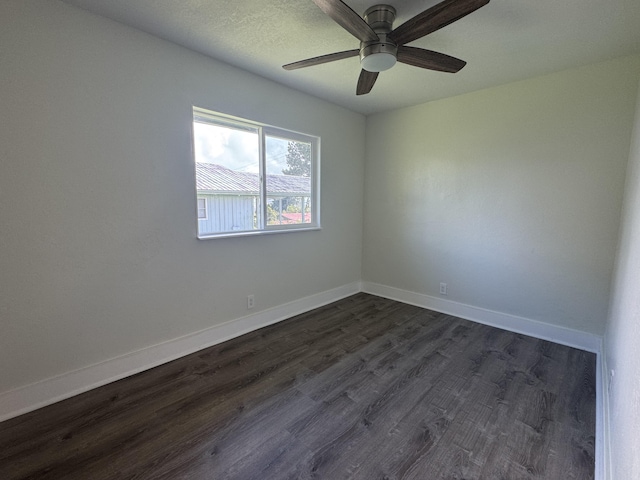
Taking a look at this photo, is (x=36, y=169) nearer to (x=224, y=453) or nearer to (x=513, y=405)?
(x=224, y=453)

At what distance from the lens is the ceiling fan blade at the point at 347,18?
1.36m

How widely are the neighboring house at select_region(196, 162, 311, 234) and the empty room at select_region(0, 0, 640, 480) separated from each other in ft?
0.07

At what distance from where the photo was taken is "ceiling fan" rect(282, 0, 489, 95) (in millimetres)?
1395

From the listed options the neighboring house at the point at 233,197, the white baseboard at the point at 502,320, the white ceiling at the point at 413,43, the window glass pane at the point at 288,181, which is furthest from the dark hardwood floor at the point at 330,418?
the white ceiling at the point at 413,43

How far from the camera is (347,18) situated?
148 centimetres

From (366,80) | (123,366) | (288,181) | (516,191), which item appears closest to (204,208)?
(288,181)

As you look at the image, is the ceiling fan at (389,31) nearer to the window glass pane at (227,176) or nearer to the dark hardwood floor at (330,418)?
the window glass pane at (227,176)

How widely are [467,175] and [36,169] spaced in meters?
3.66

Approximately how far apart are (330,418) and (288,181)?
233 centimetres

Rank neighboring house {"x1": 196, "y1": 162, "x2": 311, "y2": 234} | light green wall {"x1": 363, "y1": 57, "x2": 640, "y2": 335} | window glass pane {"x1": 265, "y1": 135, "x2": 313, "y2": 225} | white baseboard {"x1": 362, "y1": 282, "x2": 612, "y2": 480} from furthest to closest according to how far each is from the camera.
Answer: window glass pane {"x1": 265, "y1": 135, "x2": 313, "y2": 225}, neighboring house {"x1": 196, "y1": 162, "x2": 311, "y2": 234}, light green wall {"x1": 363, "y1": 57, "x2": 640, "y2": 335}, white baseboard {"x1": 362, "y1": 282, "x2": 612, "y2": 480}

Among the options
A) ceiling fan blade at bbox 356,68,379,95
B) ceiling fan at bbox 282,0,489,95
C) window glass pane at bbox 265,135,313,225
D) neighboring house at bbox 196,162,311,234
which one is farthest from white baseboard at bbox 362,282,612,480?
ceiling fan blade at bbox 356,68,379,95

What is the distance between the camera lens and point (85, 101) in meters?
1.87

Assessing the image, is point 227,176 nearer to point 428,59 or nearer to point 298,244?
point 298,244

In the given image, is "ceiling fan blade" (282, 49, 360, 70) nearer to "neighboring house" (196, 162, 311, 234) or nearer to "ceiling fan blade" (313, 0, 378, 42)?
"ceiling fan blade" (313, 0, 378, 42)
